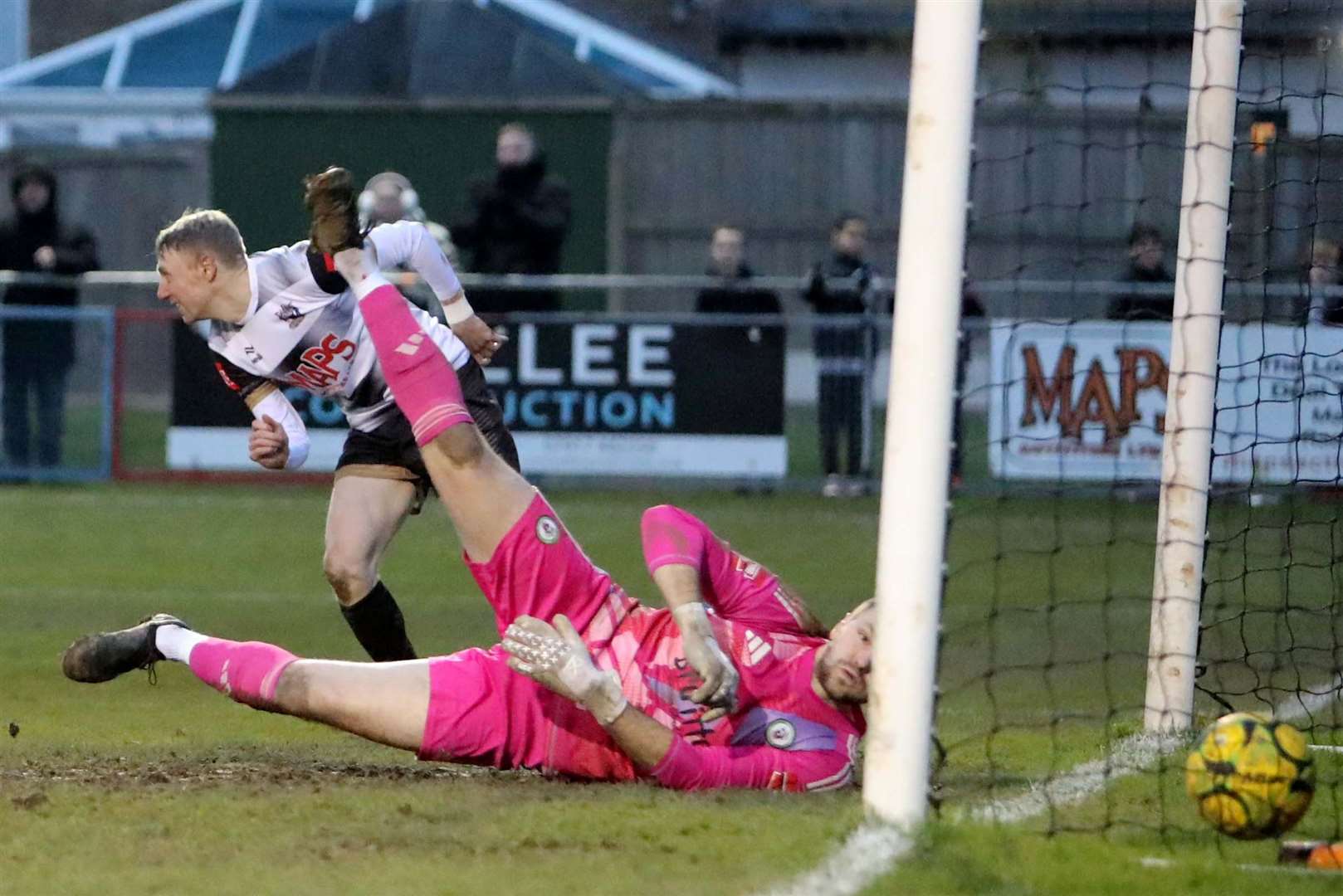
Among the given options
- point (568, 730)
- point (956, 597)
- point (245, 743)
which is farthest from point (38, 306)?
point (568, 730)

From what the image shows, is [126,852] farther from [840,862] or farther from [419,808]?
[840,862]

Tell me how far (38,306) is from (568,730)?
11.7 meters

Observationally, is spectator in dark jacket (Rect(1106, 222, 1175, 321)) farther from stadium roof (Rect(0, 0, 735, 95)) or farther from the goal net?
stadium roof (Rect(0, 0, 735, 95))

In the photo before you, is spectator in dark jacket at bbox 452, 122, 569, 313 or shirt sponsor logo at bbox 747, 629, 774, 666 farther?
spectator in dark jacket at bbox 452, 122, 569, 313

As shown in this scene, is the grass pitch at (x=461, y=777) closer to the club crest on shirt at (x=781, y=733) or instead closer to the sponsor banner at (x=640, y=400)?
the club crest on shirt at (x=781, y=733)

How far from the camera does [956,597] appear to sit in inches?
438

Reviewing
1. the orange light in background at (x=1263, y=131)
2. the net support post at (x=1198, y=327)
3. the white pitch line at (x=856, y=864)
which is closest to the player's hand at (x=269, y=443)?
the white pitch line at (x=856, y=864)

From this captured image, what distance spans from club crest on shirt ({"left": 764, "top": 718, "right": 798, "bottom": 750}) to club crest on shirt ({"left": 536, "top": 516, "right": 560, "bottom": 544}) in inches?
33.7

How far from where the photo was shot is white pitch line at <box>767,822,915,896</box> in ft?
15.1

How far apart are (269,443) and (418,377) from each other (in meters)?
1.08

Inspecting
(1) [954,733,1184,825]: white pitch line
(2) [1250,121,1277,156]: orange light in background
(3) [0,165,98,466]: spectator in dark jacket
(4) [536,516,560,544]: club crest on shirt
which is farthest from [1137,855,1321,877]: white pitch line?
(3) [0,165,98,466]: spectator in dark jacket

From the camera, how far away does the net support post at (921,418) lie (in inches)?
197

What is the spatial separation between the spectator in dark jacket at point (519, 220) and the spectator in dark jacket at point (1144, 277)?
14.5ft

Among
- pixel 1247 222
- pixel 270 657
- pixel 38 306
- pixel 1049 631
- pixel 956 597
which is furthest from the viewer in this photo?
pixel 1247 222
